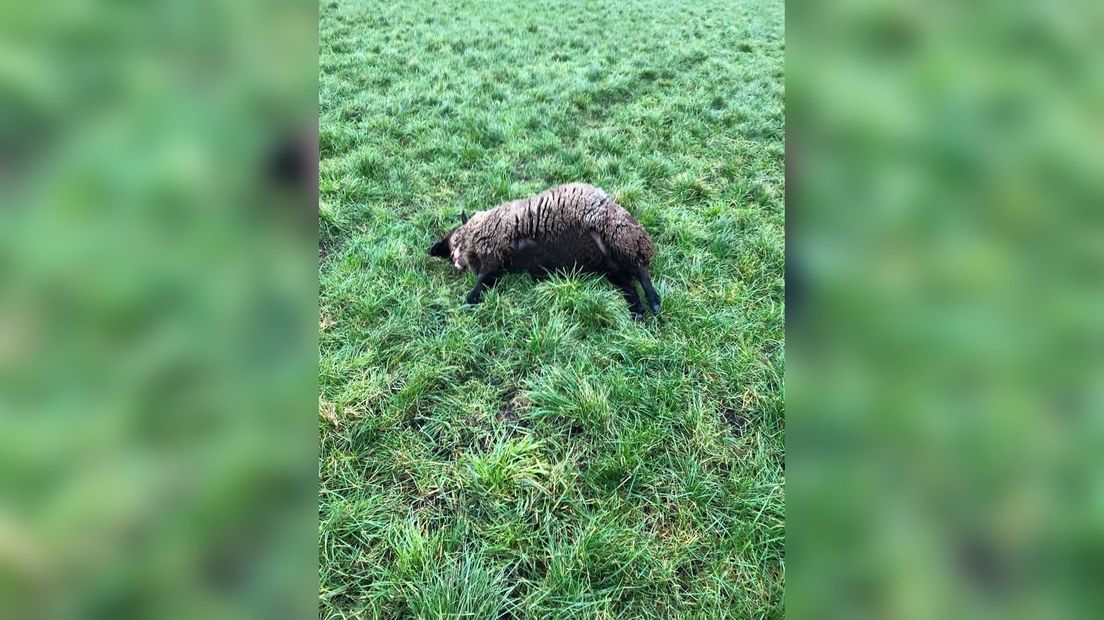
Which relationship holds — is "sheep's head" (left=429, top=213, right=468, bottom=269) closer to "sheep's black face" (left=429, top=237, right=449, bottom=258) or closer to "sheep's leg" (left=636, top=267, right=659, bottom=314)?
"sheep's black face" (left=429, top=237, right=449, bottom=258)

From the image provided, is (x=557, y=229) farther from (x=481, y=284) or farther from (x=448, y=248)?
(x=448, y=248)

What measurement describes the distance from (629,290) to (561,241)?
29.1 inches

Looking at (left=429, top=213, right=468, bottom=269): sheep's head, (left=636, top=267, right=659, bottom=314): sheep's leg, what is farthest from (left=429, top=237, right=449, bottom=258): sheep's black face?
(left=636, top=267, right=659, bottom=314): sheep's leg

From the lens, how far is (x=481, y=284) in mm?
4746

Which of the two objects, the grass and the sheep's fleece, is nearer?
the grass
